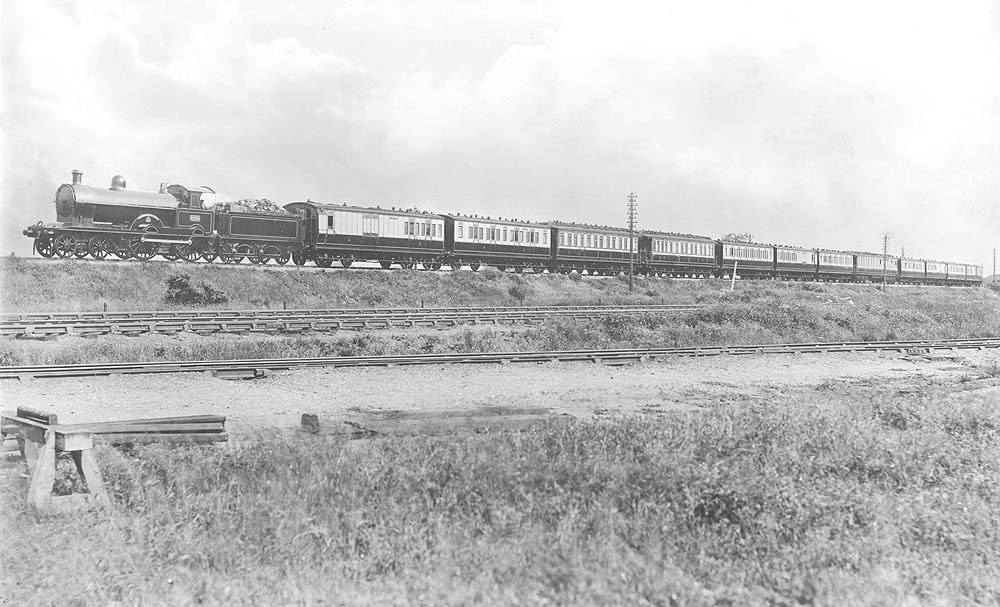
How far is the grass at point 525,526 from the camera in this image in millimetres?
Result: 5215

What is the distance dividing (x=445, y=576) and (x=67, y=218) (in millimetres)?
26130

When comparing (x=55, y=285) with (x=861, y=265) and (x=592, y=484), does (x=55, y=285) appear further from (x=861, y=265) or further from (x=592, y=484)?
(x=861, y=265)

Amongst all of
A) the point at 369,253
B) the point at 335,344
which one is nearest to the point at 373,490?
the point at 335,344

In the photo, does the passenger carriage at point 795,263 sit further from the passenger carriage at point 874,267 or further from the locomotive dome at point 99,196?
the locomotive dome at point 99,196

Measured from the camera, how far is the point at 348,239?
1294 inches

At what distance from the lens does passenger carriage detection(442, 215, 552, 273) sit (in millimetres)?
37562

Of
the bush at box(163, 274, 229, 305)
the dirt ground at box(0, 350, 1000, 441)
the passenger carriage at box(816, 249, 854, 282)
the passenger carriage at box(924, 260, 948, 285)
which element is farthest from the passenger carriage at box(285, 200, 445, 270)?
the passenger carriage at box(924, 260, 948, 285)

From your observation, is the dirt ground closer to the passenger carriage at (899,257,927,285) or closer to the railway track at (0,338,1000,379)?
the railway track at (0,338,1000,379)

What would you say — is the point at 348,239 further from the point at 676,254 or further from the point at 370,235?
the point at 676,254

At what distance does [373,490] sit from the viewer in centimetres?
646

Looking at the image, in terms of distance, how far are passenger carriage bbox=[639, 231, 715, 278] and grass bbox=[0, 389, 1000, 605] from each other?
42.2 m

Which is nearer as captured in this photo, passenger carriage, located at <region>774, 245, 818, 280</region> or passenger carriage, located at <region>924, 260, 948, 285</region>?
passenger carriage, located at <region>774, 245, 818, 280</region>

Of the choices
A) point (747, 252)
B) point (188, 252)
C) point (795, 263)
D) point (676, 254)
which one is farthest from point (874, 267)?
point (188, 252)

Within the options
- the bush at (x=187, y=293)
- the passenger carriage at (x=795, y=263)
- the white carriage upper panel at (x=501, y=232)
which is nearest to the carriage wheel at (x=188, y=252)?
the bush at (x=187, y=293)
